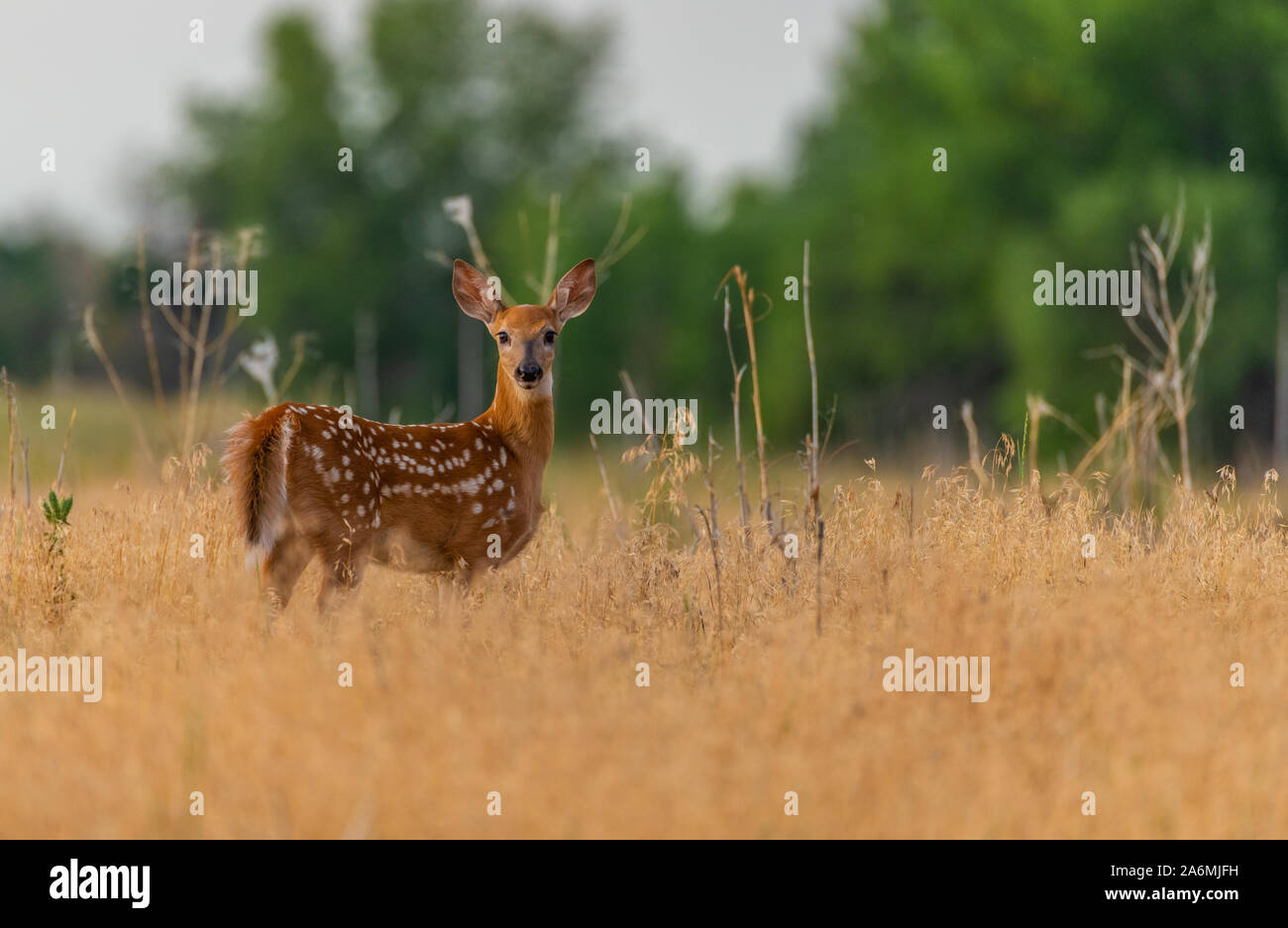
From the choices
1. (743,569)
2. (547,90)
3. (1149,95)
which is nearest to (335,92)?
(547,90)

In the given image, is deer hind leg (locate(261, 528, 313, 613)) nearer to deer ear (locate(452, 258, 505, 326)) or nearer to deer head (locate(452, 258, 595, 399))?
deer head (locate(452, 258, 595, 399))

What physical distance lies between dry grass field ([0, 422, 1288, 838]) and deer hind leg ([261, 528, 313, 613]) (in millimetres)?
140

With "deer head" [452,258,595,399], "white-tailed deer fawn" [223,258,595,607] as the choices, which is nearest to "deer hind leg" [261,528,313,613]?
"white-tailed deer fawn" [223,258,595,607]

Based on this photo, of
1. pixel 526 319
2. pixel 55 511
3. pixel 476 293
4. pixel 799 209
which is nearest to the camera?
pixel 55 511

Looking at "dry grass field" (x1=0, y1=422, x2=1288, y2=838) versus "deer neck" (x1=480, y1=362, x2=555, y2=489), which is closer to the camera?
"dry grass field" (x1=0, y1=422, x2=1288, y2=838)

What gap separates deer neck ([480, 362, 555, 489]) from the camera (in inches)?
261

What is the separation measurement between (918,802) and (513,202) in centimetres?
3557

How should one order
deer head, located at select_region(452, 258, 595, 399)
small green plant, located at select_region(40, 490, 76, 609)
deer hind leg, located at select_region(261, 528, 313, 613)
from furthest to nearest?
deer head, located at select_region(452, 258, 595, 399), small green plant, located at select_region(40, 490, 76, 609), deer hind leg, located at select_region(261, 528, 313, 613)

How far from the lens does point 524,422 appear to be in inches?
262

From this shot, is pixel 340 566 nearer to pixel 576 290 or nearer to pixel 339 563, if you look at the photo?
pixel 339 563

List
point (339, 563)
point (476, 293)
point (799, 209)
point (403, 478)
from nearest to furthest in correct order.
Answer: point (339, 563), point (403, 478), point (476, 293), point (799, 209)

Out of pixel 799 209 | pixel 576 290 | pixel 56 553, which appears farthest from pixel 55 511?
pixel 799 209

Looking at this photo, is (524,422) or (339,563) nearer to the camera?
(339,563)

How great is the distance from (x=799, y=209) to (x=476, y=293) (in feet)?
102
